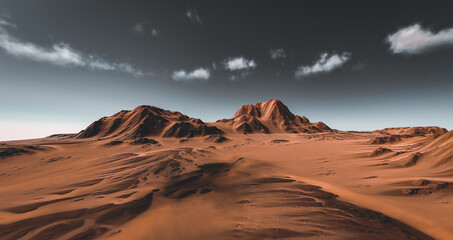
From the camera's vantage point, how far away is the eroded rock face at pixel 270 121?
67.2 meters

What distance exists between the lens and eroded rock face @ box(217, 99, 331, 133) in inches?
2645

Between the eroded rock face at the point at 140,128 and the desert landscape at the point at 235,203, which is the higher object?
the eroded rock face at the point at 140,128

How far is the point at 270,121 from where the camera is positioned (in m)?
82.6

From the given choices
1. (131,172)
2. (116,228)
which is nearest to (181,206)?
(116,228)

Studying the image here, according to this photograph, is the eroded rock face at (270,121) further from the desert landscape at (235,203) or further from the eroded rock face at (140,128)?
the desert landscape at (235,203)

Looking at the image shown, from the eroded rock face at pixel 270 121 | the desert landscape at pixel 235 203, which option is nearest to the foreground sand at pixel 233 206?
the desert landscape at pixel 235 203

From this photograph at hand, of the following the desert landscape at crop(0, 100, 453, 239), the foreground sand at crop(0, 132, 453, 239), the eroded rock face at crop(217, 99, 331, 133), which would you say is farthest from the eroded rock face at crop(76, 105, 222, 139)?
the foreground sand at crop(0, 132, 453, 239)

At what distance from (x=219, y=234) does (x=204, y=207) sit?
1.84m

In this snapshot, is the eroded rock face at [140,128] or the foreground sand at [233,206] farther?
the eroded rock face at [140,128]

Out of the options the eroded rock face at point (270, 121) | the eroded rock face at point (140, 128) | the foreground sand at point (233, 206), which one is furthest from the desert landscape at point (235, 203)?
the eroded rock face at point (270, 121)

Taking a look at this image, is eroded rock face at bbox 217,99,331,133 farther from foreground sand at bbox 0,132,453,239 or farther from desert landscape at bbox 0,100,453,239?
foreground sand at bbox 0,132,453,239

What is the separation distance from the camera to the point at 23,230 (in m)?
4.43

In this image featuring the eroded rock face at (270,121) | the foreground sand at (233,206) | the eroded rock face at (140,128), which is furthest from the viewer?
the eroded rock face at (270,121)

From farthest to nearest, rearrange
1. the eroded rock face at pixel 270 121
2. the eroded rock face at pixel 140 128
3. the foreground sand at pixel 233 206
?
the eroded rock face at pixel 270 121 < the eroded rock face at pixel 140 128 < the foreground sand at pixel 233 206
